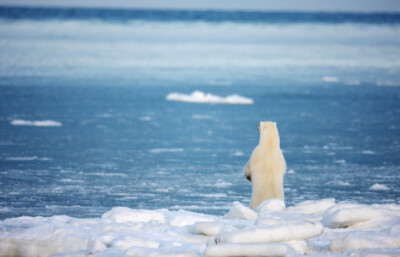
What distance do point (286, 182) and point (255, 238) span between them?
146 inches

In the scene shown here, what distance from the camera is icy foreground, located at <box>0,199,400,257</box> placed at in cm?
483

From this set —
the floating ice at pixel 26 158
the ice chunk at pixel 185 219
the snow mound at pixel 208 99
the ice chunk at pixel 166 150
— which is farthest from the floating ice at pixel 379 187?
the snow mound at pixel 208 99

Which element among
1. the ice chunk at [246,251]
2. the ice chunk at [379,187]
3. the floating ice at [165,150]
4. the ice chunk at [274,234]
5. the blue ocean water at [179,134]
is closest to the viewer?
the ice chunk at [246,251]

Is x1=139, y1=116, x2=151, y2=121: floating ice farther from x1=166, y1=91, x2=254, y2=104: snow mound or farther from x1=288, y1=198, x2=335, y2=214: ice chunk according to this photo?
x1=288, y1=198, x2=335, y2=214: ice chunk

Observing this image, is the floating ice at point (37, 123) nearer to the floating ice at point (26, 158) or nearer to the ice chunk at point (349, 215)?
the floating ice at point (26, 158)

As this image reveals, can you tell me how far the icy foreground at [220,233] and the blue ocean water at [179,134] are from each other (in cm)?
129

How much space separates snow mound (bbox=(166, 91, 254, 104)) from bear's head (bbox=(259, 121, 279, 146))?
29.1ft

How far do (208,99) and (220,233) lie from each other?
1072cm

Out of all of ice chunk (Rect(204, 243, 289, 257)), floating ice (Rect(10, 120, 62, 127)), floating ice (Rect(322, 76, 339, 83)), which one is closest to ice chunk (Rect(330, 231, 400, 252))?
ice chunk (Rect(204, 243, 289, 257))

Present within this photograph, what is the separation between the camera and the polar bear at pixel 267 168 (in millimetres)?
6531

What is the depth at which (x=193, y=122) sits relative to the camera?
12945mm

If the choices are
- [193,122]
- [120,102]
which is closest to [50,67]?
[120,102]

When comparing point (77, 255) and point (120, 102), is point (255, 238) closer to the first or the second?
point (77, 255)

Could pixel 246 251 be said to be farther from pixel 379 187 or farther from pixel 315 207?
pixel 379 187
